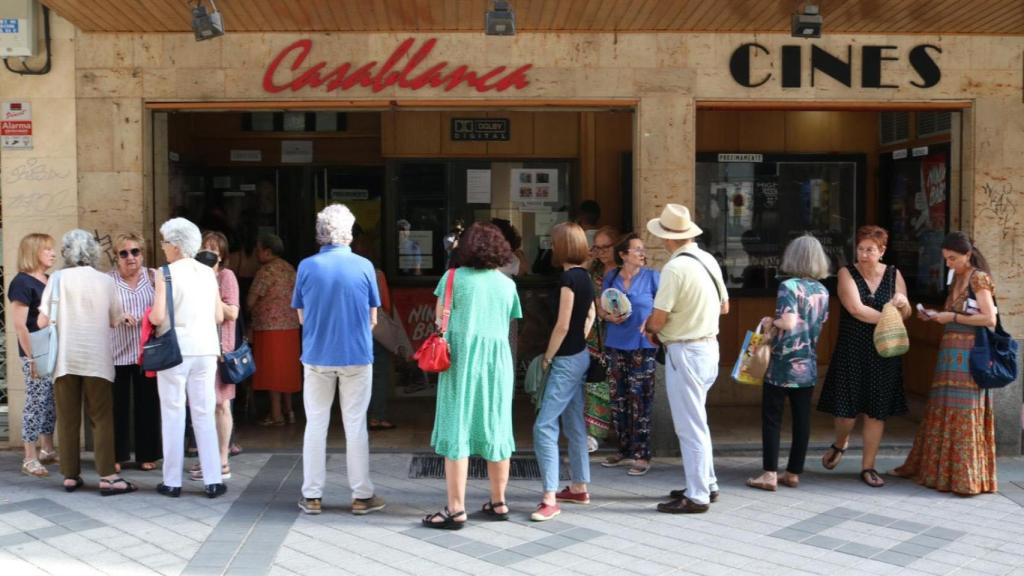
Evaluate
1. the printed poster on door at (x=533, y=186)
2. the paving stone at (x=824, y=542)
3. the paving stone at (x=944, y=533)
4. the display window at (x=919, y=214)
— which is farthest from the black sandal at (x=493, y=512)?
the display window at (x=919, y=214)

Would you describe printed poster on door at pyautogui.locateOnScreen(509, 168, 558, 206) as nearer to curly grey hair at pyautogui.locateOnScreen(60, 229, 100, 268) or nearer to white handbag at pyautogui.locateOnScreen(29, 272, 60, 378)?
curly grey hair at pyautogui.locateOnScreen(60, 229, 100, 268)

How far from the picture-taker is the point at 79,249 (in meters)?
6.92

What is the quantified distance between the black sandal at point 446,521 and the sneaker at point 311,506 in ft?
2.39

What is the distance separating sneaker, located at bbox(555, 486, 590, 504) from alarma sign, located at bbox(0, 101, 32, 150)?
15.9 feet

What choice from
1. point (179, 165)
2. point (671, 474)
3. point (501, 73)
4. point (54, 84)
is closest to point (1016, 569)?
point (671, 474)

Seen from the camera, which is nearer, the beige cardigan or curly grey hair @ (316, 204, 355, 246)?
curly grey hair @ (316, 204, 355, 246)

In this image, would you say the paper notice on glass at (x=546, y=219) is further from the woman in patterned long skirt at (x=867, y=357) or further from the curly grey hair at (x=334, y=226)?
the curly grey hair at (x=334, y=226)

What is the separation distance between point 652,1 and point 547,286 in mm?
3739

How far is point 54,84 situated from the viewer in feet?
26.8

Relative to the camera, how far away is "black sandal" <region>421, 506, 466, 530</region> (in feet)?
20.4

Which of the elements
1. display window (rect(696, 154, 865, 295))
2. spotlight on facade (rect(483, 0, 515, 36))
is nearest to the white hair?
spotlight on facade (rect(483, 0, 515, 36))

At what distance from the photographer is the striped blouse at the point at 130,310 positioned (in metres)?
7.20

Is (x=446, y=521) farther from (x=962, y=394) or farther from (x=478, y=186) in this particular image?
(x=478, y=186)

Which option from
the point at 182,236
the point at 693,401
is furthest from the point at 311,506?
the point at 693,401
